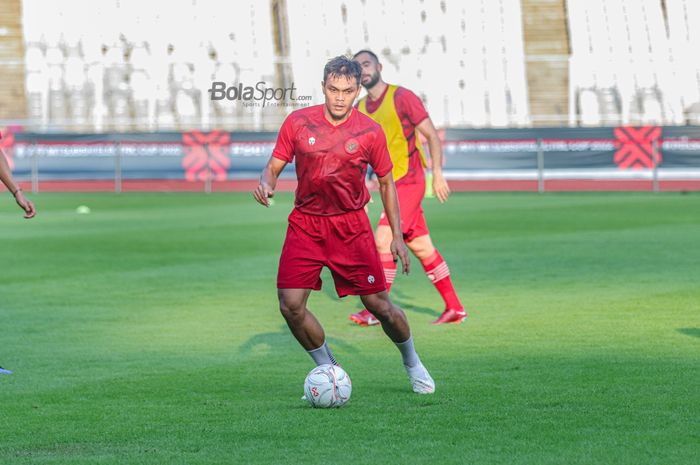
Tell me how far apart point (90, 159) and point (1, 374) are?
30.0 metres

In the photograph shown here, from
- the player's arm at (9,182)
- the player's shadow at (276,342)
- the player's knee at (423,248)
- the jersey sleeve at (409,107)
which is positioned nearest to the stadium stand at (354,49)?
the player's knee at (423,248)

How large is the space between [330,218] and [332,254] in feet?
0.70

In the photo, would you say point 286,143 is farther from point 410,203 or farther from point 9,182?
point 410,203

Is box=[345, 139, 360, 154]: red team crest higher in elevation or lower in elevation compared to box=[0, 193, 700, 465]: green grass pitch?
higher

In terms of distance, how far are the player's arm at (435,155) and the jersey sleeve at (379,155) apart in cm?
316

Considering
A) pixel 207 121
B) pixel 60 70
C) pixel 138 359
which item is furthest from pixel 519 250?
pixel 60 70

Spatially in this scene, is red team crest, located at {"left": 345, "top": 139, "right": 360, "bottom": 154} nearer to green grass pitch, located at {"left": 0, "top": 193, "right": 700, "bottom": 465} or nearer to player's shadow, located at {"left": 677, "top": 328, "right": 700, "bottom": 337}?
green grass pitch, located at {"left": 0, "top": 193, "right": 700, "bottom": 465}

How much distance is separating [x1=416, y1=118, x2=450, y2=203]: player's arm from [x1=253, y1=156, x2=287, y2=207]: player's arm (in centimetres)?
350

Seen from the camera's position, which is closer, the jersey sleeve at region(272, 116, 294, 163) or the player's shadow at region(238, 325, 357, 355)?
the jersey sleeve at region(272, 116, 294, 163)

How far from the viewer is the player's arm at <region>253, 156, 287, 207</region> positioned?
7.80 metres

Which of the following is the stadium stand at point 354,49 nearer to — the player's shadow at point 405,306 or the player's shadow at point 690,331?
the player's shadow at point 405,306

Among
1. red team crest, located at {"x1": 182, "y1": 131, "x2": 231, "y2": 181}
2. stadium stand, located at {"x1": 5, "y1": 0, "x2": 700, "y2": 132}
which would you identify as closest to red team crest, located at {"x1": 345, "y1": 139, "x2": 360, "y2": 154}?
red team crest, located at {"x1": 182, "y1": 131, "x2": 231, "y2": 181}

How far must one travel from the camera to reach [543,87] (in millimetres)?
45688

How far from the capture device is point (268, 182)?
7.98 metres
